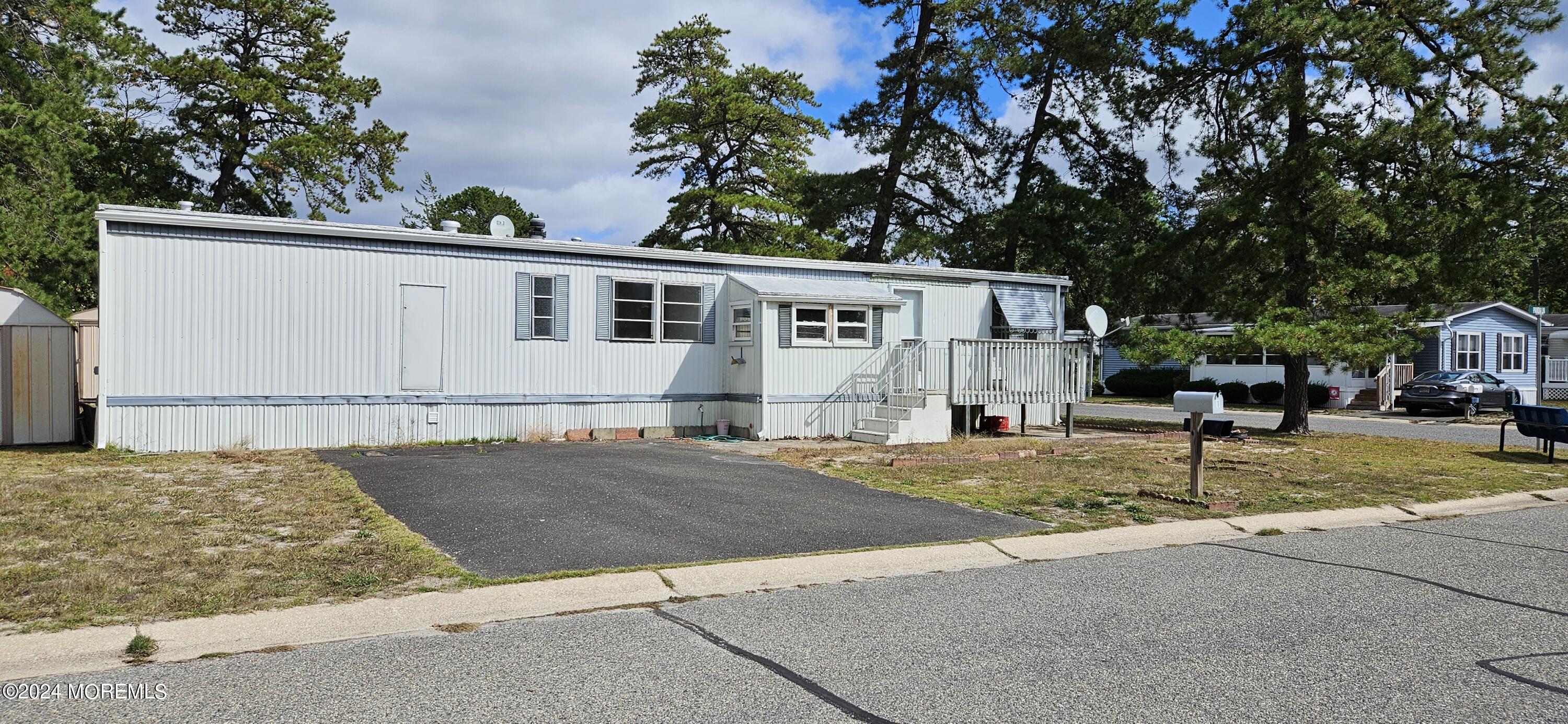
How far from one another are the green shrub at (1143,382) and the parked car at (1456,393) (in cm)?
893

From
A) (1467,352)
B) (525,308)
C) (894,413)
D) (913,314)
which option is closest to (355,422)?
(525,308)

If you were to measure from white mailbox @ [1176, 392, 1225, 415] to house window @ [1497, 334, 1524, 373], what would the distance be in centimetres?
3142

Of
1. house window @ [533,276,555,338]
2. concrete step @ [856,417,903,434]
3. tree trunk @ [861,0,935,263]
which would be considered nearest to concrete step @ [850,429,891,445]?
concrete step @ [856,417,903,434]

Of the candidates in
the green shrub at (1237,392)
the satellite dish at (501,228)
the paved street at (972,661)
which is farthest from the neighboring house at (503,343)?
the green shrub at (1237,392)

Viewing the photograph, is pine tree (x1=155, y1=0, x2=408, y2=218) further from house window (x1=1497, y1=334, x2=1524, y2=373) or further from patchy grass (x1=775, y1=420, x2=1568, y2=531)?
house window (x1=1497, y1=334, x2=1524, y2=373)

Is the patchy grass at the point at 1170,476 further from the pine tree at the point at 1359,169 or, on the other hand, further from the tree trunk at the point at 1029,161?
the tree trunk at the point at 1029,161

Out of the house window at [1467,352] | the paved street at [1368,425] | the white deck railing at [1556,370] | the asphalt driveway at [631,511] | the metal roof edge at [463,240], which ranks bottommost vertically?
the paved street at [1368,425]

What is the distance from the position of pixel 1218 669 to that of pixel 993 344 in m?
12.5

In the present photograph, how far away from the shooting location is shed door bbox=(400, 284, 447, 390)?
1451 cm

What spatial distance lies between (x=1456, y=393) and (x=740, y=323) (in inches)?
841

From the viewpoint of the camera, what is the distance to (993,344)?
16.9 meters

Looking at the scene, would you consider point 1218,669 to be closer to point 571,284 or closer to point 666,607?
point 666,607

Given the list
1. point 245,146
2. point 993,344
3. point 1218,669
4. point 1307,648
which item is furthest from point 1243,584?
point 245,146

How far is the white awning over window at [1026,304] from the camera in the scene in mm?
19641
